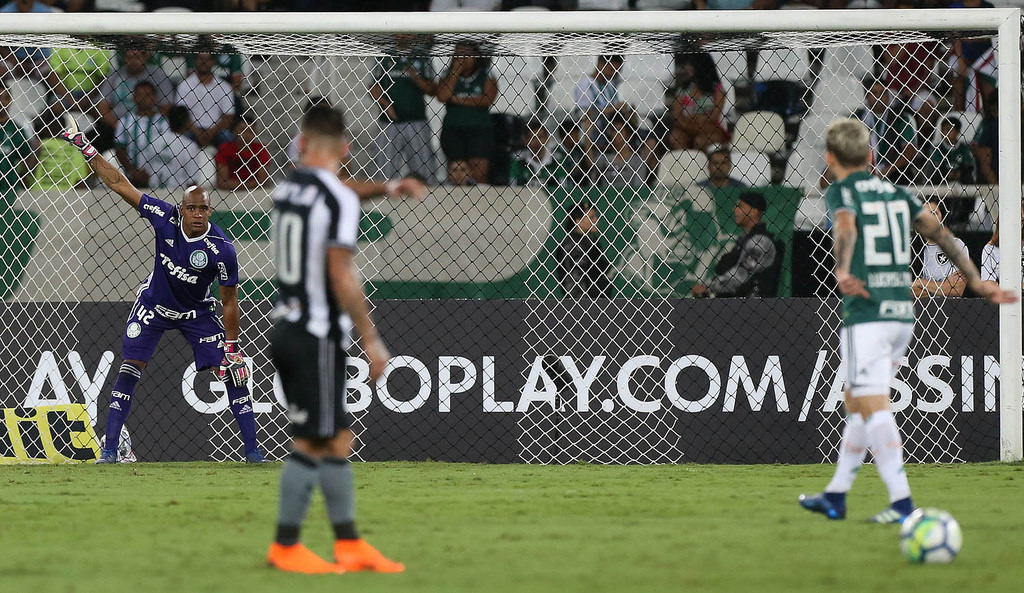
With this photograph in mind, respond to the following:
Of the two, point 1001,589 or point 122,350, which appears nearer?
point 1001,589

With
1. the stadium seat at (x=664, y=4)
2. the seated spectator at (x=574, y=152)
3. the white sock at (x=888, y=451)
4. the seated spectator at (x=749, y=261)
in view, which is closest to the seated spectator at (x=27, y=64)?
the seated spectator at (x=574, y=152)

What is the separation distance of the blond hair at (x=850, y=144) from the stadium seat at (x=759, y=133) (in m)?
5.42

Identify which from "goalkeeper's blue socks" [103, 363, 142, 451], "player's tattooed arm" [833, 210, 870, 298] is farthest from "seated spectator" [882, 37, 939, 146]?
"goalkeeper's blue socks" [103, 363, 142, 451]

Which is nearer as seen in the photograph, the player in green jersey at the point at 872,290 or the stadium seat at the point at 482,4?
the player in green jersey at the point at 872,290

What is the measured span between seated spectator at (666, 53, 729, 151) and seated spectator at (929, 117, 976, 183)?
1883 mm

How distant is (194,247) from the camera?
9.34 meters

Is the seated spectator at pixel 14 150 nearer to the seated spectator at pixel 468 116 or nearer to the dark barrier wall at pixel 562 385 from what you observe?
the dark barrier wall at pixel 562 385

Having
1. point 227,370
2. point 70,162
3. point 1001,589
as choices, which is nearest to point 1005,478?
point 1001,589

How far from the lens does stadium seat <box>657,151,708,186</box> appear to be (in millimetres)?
11109

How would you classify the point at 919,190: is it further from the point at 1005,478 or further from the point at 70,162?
the point at 70,162

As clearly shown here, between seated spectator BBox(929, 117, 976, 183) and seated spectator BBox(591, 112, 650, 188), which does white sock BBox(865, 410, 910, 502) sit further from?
seated spectator BBox(929, 117, 976, 183)

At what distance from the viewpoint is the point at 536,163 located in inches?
444

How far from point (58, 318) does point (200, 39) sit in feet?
8.07

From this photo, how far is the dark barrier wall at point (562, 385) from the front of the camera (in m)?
9.80
